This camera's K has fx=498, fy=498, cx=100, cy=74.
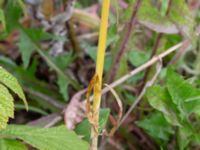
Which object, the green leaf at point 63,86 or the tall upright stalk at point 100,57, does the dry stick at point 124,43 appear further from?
the tall upright stalk at point 100,57

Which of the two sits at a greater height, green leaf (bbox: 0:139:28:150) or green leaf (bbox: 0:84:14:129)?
green leaf (bbox: 0:84:14:129)

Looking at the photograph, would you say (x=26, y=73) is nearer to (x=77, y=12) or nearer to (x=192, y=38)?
(x=77, y=12)

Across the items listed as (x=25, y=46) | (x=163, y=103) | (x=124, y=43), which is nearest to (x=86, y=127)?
(x=163, y=103)

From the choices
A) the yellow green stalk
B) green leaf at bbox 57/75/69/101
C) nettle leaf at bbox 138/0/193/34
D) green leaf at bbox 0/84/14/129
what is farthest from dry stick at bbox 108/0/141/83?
green leaf at bbox 0/84/14/129

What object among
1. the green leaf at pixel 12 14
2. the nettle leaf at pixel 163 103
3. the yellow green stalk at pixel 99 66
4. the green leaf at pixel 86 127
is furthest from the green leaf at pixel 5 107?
the green leaf at pixel 12 14

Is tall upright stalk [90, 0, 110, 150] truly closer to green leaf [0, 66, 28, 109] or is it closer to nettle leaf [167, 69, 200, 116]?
green leaf [0, 66, 28, 109]

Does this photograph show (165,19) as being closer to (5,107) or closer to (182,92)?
(182,92)
